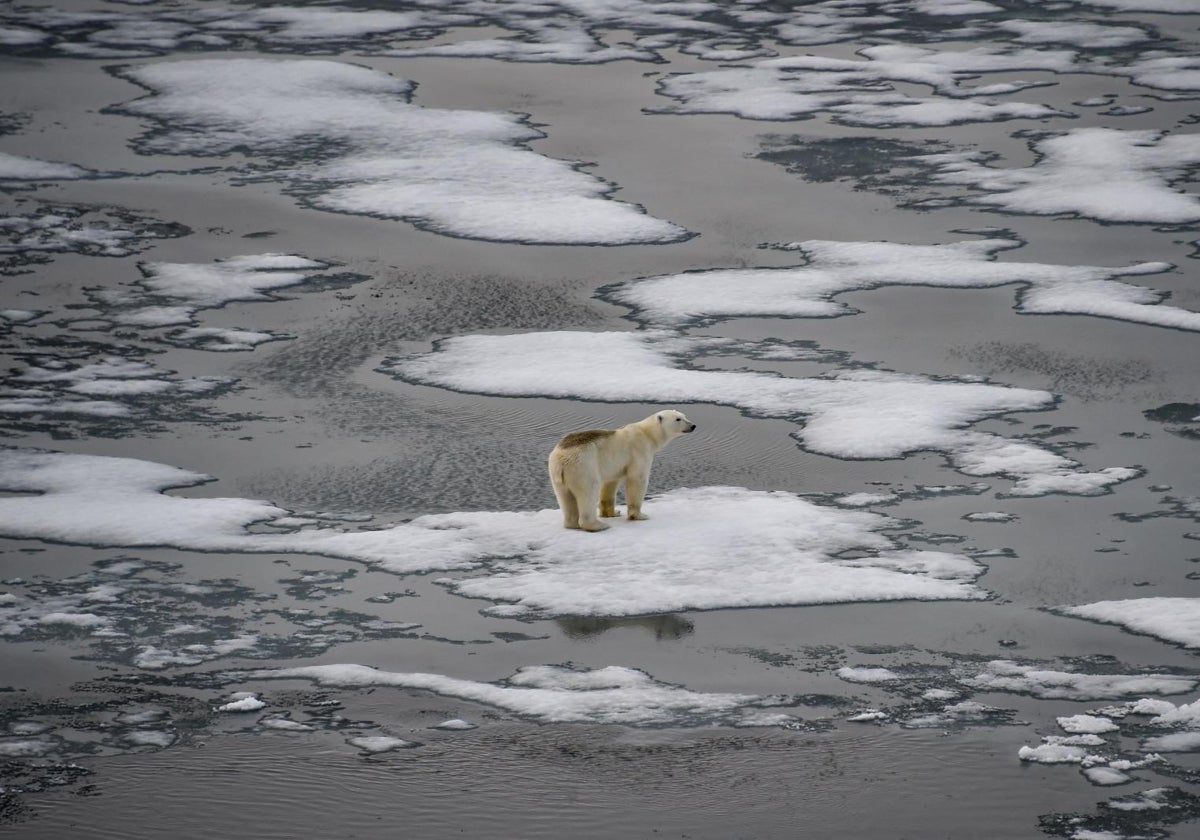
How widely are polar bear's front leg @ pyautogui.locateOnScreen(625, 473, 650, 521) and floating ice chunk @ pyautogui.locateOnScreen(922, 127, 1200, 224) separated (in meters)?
6.99

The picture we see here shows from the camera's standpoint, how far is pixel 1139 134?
Answer: 15875 millimetres

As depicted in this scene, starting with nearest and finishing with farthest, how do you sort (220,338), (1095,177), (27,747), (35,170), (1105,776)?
(1105,776) → (27,747) → (220,338) → (1095,177) → (35,170)

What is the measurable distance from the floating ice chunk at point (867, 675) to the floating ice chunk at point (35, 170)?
1056 cm

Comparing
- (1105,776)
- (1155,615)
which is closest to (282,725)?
(1105,776)

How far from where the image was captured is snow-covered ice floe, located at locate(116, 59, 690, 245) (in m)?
13.9

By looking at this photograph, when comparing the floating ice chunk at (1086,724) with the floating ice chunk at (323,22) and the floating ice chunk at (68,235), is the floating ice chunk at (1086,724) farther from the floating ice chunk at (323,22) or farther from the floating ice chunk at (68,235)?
the floating ice chunk at (323,22)

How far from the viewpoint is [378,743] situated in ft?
19.9

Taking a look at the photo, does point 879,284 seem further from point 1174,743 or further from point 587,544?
point 1174,743

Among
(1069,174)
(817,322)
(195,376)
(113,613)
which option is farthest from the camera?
(1069,174)

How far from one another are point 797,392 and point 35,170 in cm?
836

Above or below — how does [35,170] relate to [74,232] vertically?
above

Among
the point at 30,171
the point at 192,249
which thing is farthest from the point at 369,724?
the point at 30,171

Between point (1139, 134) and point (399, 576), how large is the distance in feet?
35.8

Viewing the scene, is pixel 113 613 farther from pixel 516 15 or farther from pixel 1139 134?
pixel 516 15
